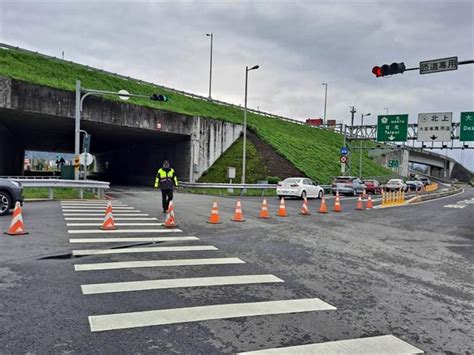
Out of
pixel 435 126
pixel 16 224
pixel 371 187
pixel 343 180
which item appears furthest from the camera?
pixel 371 187

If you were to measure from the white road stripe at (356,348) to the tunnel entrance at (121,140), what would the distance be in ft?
82.1

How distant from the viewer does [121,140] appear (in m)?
39.7

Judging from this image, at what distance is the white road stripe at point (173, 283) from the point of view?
215 inches

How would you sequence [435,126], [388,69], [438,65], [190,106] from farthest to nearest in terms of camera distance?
[190,106]
[435,126]
[388,69]
[438,65]

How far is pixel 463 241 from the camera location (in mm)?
11305

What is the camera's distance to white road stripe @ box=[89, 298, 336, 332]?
4.25m

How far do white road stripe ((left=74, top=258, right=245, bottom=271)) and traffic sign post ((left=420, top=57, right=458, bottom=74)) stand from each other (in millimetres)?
10830

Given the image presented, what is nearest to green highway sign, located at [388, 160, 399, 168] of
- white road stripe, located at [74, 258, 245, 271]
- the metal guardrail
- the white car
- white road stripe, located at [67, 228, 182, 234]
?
the white car

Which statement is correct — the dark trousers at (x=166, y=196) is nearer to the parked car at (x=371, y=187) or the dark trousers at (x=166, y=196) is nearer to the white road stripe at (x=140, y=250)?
the white road stripe at (x=140, y=250)

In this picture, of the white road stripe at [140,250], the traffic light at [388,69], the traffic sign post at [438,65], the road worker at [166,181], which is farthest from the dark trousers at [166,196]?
the traffic sign post at [438,65]

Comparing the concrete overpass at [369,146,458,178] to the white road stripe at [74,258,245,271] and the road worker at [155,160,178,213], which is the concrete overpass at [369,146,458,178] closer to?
the road worker at [155,160,178,213]

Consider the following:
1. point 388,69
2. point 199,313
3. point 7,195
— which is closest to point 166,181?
point 7,195

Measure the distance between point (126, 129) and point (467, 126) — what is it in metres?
29.8

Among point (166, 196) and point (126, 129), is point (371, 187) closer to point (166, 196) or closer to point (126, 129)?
point (126, 129)
